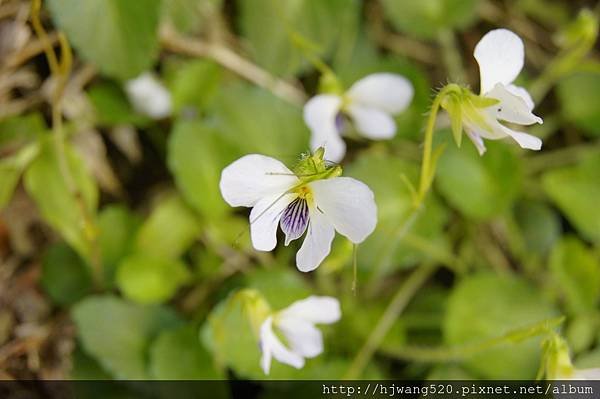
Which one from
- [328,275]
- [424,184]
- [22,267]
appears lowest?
[22,267]

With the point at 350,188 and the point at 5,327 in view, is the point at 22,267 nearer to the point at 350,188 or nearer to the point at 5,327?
the point at 5,327

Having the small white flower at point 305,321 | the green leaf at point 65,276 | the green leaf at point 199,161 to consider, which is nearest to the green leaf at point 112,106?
the green leaf at point 199,161

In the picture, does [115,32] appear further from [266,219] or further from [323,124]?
[266,219]

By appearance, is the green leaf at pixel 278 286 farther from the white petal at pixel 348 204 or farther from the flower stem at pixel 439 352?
the white petal at pixel 348 204

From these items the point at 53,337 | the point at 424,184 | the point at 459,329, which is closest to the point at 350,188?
the point at 424,184

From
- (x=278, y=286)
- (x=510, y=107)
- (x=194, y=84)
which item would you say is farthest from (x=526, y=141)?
(x=194, y=84)

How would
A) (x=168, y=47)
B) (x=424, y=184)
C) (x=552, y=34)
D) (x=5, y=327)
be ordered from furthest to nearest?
(x=552, y=34)
(x=168, y=47)
(x=5, y=327)
(x=424, y=184)

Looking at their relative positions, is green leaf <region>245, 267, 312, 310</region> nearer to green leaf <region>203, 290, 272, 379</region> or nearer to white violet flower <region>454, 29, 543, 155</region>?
green leaf <region>203, 290, 272, 379</region>

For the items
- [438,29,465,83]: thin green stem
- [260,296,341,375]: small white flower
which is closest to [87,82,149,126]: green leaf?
[260,296,341,375]: small white flower
